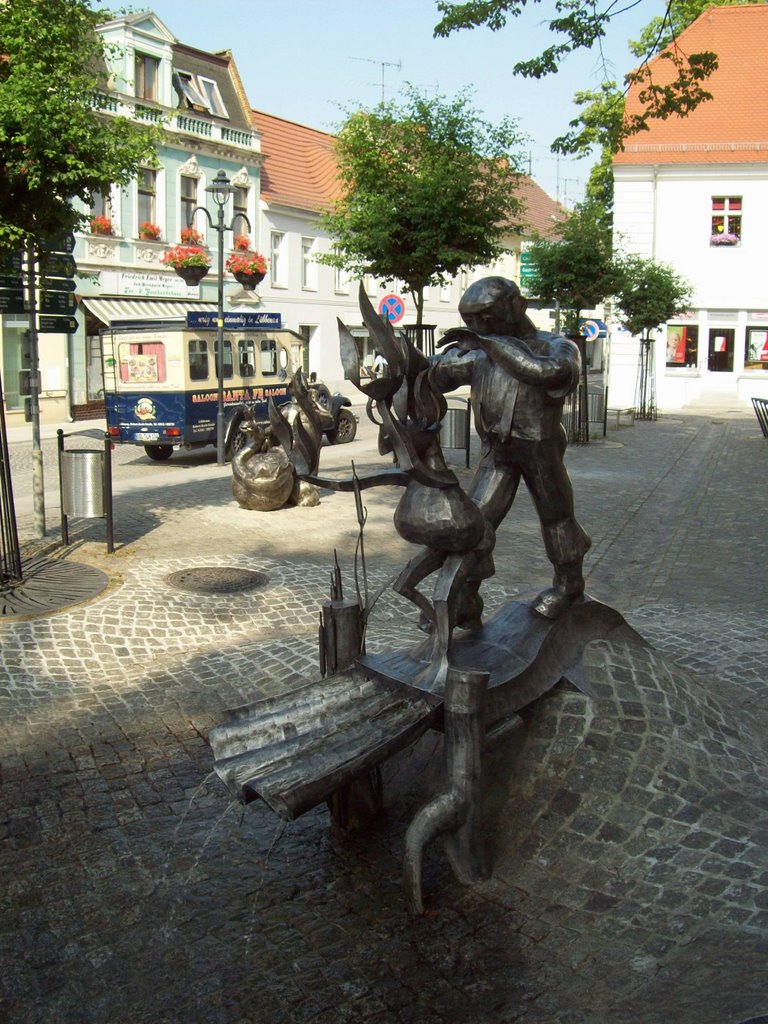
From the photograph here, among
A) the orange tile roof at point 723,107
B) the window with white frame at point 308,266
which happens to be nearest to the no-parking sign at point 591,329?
the orange tile roof at point 723,107

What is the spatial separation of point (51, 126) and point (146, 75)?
24442 mm

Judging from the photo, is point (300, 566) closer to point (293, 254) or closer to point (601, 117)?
point (601, 117)

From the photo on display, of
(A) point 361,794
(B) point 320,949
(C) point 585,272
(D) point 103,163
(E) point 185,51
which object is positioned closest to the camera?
(B) point 320,949

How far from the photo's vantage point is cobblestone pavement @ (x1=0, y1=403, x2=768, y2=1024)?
3.34 metres

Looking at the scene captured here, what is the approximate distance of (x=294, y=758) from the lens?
3.76 m

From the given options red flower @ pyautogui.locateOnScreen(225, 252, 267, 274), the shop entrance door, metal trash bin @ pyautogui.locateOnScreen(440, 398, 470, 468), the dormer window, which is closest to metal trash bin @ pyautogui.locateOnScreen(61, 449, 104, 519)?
metal trash bin @ pyautogui.locateOnScreen(440, 398, 470, 468)

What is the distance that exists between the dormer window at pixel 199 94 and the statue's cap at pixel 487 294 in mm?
29788

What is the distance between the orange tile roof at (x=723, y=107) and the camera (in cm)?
3297

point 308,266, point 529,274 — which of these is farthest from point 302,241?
point 529,274

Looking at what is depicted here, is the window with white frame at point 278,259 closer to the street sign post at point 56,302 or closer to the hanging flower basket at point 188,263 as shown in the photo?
the hanging flower basket at point 188,263

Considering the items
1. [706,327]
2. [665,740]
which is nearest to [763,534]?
[665,740]

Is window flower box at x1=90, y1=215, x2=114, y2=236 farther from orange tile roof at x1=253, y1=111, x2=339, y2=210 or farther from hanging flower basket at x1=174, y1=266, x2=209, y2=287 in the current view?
orange tile roof at x1=253, y1=111, x2=339, y2=210

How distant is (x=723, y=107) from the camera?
34.5 meters

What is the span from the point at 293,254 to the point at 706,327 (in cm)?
1432
